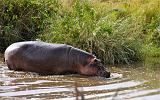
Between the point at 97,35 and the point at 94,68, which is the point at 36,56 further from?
the point at 97,35

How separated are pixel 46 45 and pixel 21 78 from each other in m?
1.20

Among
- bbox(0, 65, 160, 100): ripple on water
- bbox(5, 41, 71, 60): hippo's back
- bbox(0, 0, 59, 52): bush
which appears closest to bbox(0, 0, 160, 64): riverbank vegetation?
bbox(0, 0, 59, 52): bush

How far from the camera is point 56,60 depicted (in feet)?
26.5

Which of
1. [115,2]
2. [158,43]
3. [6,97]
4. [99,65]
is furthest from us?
[115,2]

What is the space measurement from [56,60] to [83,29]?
2121 millimetres

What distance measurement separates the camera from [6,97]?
5664 millimetres

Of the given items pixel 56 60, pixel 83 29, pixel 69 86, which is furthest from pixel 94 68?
pixel 83 29

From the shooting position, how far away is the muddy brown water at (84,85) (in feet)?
19.2

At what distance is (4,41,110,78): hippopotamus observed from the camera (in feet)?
26.1

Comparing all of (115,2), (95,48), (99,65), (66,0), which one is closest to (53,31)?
(95,48)

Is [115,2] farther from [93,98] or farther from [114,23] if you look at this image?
[93,98]

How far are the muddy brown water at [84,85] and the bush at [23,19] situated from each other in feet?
8.29

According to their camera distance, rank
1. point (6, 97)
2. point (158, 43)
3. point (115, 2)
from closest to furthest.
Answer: point (6, 97) → point (158, 43) → point (115, 2)

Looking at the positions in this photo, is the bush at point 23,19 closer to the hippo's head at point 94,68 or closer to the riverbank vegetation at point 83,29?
the riverbank vegetation at point 83,29
